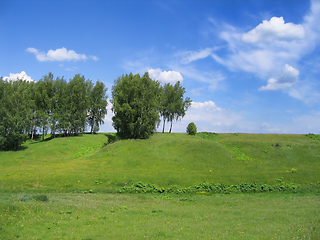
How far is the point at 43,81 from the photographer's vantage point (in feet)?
240

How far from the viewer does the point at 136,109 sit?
64.1 m

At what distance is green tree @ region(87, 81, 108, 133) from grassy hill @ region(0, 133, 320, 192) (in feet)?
82.5

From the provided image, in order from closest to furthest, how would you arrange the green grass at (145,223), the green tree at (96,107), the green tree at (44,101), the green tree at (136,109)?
1. the green grass at (145,223)
2. the green tree at (136,109)
3. the green tree at (44,101)
4. the green tree at (96,107)

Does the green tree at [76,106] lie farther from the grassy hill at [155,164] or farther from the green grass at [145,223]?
the green grass at [145,223]

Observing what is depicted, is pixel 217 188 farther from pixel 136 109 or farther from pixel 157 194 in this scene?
pixel 136 109

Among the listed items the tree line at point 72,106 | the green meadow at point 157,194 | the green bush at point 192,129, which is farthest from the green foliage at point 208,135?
the tree line at point 72,106

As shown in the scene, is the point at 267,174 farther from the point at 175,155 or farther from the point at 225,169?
the point at 175,155

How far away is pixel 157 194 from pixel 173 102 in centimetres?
6319

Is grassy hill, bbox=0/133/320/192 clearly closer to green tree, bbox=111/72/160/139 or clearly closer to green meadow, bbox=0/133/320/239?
green meadow, bbox=0/133/320/239

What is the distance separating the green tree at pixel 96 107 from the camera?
8994cm

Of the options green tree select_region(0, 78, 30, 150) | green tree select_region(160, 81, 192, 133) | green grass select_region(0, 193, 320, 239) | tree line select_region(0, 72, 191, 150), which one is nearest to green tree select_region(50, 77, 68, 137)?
tree line select_region(0, 72, 191, 150)

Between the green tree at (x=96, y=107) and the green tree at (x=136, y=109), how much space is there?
1027 inches

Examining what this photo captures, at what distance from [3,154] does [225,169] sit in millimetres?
52946

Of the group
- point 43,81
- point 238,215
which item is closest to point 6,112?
point 43,81
